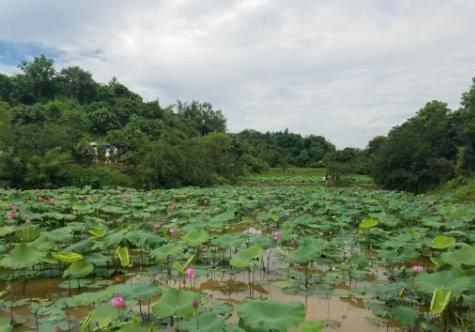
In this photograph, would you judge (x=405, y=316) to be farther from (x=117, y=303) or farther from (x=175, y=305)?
(x=117, y=303)

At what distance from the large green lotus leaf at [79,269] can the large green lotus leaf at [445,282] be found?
270cm

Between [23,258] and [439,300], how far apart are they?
3.29 meters

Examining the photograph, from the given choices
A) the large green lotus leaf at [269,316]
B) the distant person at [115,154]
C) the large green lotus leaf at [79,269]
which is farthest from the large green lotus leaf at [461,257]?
the distant person at [115,154]

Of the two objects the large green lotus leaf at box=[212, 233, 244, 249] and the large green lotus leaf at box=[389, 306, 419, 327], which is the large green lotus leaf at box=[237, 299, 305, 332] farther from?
the large green lotus leaf at box=[212, 233, 244, 249]

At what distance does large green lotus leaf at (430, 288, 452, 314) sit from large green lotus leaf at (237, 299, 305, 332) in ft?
3.00

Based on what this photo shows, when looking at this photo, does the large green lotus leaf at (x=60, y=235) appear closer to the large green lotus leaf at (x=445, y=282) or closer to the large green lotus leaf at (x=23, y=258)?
the large green lotus leaf at (x=23, y=258)

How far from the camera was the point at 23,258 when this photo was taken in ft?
11.6

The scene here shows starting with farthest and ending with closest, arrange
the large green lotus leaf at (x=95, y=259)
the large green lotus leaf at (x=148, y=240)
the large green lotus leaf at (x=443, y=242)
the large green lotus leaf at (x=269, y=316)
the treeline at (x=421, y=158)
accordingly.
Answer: the treeline at (x=421, y=158) < the large green lotus leaf at (x=148, y=240) < the large green lotus leaf at (x=443, y=242) < the large green lotus leaf at (x=95, y=259) < the large green lotus leaf at (x=269, y=316)

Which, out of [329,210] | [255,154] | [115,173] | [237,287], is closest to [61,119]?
[115,173]

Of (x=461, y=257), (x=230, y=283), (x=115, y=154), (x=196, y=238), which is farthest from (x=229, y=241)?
(x=115, y=154)

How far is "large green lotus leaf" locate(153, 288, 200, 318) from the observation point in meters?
2.59

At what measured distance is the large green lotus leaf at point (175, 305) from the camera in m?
2.59

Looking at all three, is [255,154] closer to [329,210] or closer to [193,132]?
[193,132]

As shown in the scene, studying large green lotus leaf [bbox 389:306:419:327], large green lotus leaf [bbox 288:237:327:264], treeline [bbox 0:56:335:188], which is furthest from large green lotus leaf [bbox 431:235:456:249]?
treeline [bbox 0:56:335:188]
